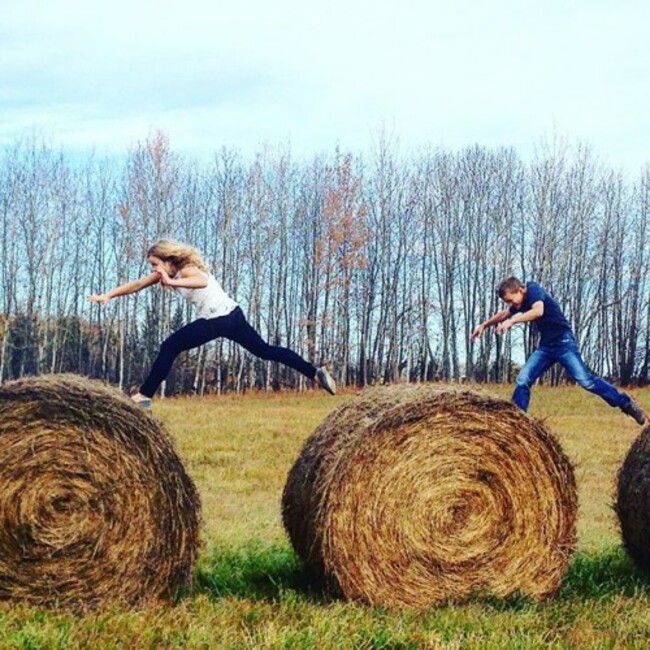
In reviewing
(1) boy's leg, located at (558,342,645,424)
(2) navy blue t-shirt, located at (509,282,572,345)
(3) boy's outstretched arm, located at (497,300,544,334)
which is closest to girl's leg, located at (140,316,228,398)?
(3) boy's outstretched arm, located at (497,300,544,334)

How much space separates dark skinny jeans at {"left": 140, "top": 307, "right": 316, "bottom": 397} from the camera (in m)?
8.41

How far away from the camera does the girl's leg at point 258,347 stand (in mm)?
8594

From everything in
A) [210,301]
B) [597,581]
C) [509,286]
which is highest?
[509,286]

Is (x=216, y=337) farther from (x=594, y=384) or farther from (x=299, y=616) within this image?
(x=594, y=384)

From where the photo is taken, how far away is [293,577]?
738cm

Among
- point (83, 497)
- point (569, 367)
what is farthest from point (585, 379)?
point (83, 497)

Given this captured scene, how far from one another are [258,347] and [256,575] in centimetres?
208

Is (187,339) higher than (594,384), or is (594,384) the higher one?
(187,339)

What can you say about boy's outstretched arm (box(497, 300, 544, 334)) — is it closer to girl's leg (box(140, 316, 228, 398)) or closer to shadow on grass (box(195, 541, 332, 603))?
girl's leg (box(140, 316, 228, 398))

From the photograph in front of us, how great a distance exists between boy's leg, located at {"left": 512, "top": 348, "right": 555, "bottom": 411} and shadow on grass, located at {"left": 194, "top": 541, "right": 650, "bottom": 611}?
1512 mm

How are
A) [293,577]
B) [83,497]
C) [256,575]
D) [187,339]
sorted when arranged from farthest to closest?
[187,339]
[256,575]
[293,577]
[83,497]

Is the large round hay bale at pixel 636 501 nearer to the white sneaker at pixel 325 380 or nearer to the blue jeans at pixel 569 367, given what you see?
the blue jeans at pixel 569 367

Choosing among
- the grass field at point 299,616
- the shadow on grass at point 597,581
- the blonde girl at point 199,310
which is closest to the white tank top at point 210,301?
the blonde girl at point 199,310

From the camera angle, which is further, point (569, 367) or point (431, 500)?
point (569, 367)
